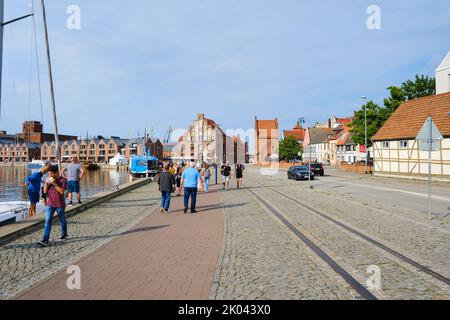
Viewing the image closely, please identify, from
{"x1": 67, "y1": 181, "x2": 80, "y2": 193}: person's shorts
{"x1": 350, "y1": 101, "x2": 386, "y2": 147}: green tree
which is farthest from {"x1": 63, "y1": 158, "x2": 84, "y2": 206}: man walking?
{"x1": 350, "y1": 101, "x2": 386, "y2": 147}: green tree

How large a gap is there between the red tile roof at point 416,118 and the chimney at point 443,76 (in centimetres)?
280

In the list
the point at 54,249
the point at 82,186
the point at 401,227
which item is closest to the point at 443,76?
the point at 401,227

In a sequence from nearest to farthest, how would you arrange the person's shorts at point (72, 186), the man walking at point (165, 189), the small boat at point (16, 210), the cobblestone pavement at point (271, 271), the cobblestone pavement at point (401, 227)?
the cobblestone pavement at point (271, 271) < the cobblestone pavement at point (401, 227) < the man walking at point (165, 189) < the small boat at point (16, 210) < the person's shorts at point (72, 186)

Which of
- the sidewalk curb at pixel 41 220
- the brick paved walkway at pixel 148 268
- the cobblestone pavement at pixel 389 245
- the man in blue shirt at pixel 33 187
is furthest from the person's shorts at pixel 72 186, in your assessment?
the cobblestone pavement at pixel 389 245

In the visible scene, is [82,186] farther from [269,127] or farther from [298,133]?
[269,127]

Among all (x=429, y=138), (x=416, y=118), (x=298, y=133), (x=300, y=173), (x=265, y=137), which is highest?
(x=298, y=133)

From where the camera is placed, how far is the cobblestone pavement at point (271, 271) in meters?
4.36

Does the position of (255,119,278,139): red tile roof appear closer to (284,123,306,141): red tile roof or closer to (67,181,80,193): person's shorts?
(284,123,306,141): red tile roof

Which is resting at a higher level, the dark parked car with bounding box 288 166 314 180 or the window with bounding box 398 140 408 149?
the window with bounding box 398 140 408 149

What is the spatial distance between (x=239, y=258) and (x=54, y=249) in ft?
11.9

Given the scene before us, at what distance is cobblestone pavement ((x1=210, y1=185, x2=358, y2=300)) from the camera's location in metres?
4.36

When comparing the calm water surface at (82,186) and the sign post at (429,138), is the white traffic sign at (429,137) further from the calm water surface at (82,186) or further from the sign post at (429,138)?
the calm water surface at (82,186)

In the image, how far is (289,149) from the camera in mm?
75312

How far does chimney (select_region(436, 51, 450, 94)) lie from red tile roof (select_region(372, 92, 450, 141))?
2.80 metres
